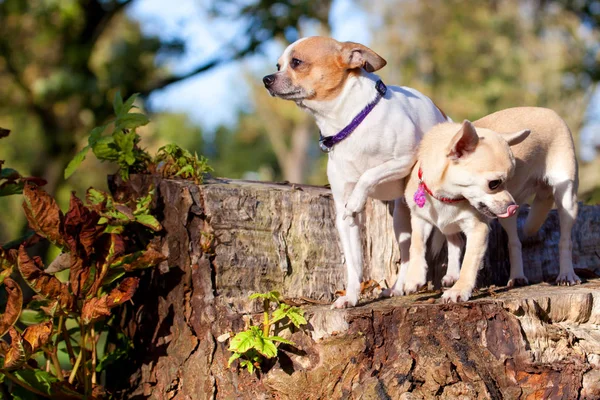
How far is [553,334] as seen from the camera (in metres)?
3.46

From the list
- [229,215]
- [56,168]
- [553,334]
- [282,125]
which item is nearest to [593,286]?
[553,334]

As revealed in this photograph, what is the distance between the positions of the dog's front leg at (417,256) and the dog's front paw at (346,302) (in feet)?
1.52

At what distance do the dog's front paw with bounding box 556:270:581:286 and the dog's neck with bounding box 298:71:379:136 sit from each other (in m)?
1.72

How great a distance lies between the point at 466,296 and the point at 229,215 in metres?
1.41

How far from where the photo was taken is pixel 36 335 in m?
3.52

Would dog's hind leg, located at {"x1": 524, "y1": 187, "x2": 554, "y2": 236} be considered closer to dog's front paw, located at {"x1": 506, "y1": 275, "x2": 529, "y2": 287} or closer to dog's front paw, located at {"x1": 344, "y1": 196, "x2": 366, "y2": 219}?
dog's front paw, located at {"x1": 506, "y1": 275, "x2": 529, "y2": 287}

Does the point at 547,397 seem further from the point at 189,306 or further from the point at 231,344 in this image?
the point at 189,306

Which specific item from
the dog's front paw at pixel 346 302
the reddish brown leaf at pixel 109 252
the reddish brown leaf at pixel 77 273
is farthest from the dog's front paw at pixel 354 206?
the reddish brown leaf at pixel 77 273

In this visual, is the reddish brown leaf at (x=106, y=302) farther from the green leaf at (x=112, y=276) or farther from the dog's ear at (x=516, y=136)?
the dog's ear at (x=516, y=136)

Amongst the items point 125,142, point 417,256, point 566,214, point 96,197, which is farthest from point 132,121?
point 566,214

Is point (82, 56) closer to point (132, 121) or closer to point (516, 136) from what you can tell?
point (132, 121)

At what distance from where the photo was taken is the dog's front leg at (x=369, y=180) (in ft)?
12.4

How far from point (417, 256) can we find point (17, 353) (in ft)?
7.20

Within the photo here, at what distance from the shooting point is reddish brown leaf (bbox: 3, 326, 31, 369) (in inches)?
135
